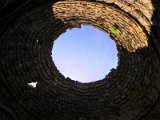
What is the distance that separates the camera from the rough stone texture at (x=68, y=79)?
8461mm

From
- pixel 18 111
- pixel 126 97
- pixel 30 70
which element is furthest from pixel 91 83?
pixel 18 111

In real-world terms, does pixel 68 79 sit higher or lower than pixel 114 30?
lower

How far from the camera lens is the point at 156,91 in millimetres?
8844

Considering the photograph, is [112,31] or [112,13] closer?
[112,13]

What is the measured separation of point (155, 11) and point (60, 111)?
3964mm

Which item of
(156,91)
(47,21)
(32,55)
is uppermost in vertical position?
(47,21)

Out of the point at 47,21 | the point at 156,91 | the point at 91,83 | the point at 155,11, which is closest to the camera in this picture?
the point at 155,11

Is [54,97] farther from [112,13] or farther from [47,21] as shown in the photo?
[112,13]

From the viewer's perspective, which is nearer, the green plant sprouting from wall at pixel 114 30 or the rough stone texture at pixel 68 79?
the rough stone texture at pixel 68 79

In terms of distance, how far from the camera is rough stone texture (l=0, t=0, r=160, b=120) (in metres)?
8.46

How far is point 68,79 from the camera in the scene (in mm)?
10445

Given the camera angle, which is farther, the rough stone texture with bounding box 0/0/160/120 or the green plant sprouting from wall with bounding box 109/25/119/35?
the green plant sprouting from wall with bounding box 109/25/119/35

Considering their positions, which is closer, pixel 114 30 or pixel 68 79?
pixel 114 30

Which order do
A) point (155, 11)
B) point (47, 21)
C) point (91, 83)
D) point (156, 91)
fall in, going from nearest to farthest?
point (155, 11), point (156, 91), point (47, 21), point (91, 83)
